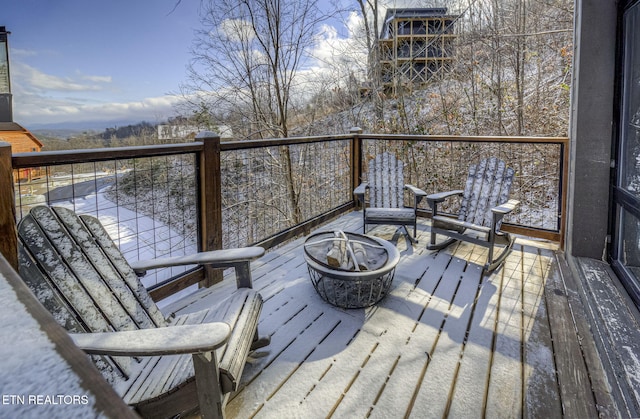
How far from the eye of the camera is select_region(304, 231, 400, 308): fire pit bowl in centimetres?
244

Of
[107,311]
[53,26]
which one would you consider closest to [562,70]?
[107,311]

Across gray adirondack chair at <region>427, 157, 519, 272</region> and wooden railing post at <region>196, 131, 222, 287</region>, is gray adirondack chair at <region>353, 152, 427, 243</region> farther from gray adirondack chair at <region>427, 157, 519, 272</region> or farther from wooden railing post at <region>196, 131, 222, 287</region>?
wooden railing post at <region>196, 131, 222, 287</region>

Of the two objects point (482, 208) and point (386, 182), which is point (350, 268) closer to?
point (482, 208)

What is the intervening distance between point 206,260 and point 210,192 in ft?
3.32

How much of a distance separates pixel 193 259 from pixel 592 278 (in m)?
2.78

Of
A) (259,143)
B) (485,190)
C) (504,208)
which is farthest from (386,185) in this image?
(259,143)

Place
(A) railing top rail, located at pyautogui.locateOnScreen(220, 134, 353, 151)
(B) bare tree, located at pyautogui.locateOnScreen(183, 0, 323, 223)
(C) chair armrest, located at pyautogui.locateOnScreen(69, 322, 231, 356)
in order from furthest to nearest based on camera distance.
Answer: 1. (B) bare tree, located at pyautogui.locateOnScreen(183, 0, 323, 223)
2. (A) railing top rail, located at pyautogui.locateOnScreen(220, 134, 353, 151)
3. (C) chair armrest, located at pyautogui.locateOnScreen(69, 322, 231, 356)

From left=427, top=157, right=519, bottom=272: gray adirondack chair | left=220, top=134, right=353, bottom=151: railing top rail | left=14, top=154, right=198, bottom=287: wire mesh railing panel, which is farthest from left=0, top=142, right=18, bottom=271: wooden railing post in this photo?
left=427, top=157, right=519, bottom=272: gray adirondack chair

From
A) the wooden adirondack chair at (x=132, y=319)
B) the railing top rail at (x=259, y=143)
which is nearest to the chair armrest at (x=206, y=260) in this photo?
the wooden adirondack chair at (x=132, y=319)

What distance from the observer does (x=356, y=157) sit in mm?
4941

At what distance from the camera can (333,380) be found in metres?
1.88

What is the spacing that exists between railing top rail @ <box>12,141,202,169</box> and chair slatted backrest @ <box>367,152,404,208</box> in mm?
2151

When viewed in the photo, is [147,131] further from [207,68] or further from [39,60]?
[39,60]

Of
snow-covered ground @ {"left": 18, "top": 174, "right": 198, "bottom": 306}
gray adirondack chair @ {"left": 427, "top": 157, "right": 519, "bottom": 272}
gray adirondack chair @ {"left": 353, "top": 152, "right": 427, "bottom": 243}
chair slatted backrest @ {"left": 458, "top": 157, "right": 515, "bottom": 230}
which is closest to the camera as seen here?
snow-covered ground @ {"left": 18, "top": 174, "right": 198, "bottom": 306}
